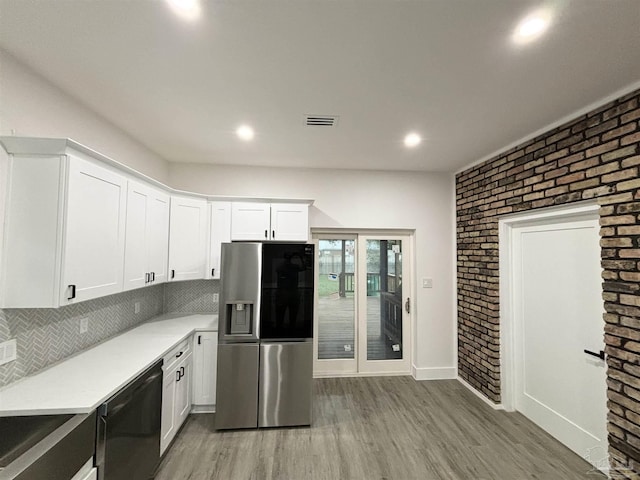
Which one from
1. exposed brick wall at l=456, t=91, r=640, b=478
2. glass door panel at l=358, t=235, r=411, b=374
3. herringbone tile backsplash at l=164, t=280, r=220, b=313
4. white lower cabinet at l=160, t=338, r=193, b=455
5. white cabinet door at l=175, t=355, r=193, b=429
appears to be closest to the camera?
exposed brick wall at l=456, t=91, r=640, b=478

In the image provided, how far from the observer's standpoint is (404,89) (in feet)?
6.57

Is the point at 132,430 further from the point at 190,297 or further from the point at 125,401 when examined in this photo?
the point at 190,297

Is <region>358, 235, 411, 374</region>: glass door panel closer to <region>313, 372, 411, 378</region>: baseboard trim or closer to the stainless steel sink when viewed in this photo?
<region>313, 372, 411, 378</region>: baseboard trim

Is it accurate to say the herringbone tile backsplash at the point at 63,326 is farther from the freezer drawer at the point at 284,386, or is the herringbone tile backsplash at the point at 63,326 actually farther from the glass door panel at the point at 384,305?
the glass door panel at the point at 384,305

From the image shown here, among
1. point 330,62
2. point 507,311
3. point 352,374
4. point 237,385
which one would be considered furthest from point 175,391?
point 507,311

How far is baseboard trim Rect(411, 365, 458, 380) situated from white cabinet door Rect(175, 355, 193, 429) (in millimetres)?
2846

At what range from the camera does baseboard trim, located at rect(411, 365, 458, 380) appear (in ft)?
12.8

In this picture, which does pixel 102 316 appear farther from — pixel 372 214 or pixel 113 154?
pixel 372 214

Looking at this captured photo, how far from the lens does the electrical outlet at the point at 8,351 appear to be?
5.28 ft

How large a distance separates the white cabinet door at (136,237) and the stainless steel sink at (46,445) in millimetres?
1026

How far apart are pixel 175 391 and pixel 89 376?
0.93 m

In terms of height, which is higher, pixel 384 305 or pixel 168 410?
pixel 384 305

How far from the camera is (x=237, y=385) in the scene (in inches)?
109

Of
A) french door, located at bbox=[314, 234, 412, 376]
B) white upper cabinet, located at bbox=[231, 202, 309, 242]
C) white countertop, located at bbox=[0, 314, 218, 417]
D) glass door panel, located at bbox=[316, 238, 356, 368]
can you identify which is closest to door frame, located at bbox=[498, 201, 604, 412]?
french door, located at bbox=[314, 234, 412, 376]
